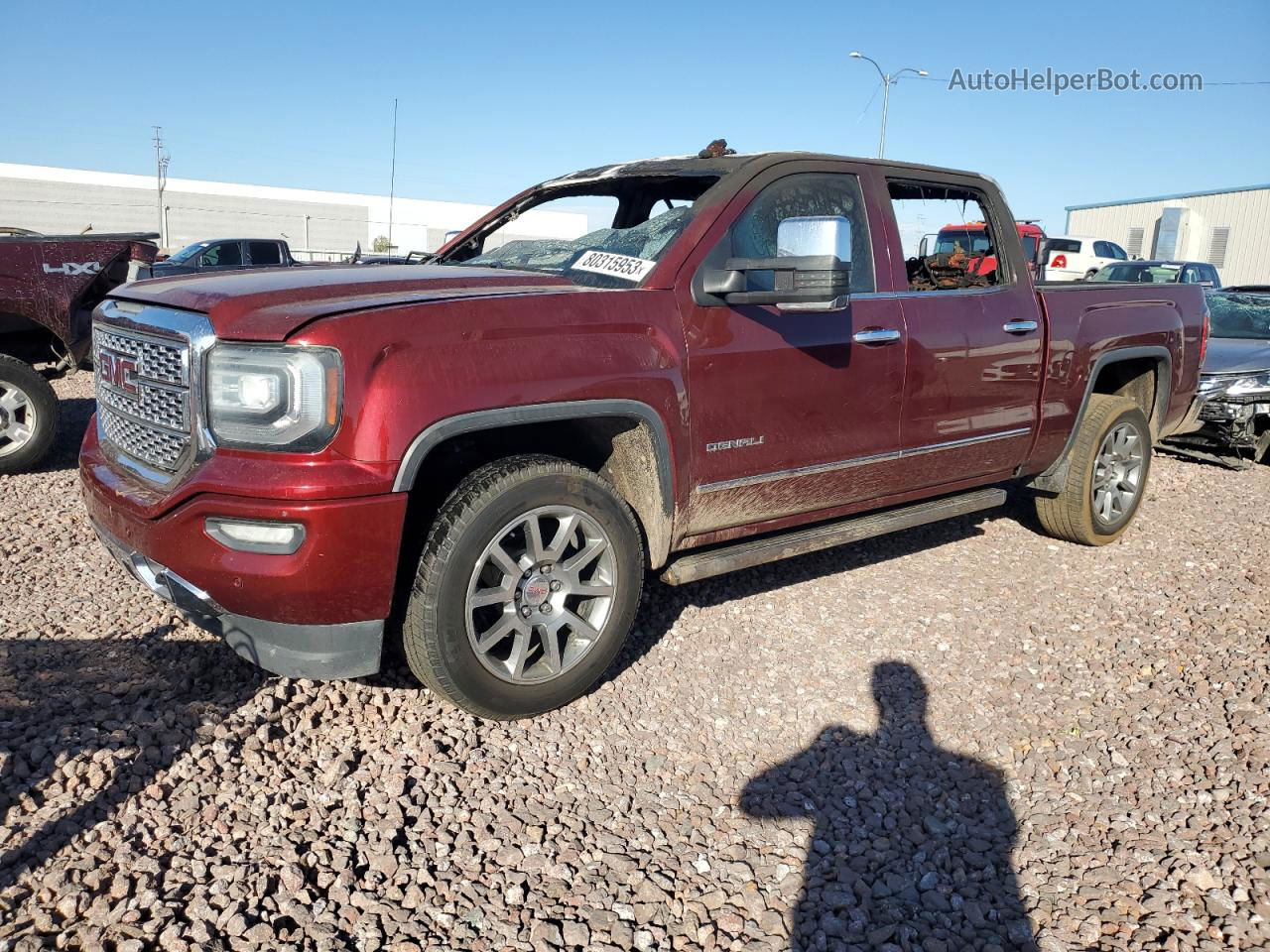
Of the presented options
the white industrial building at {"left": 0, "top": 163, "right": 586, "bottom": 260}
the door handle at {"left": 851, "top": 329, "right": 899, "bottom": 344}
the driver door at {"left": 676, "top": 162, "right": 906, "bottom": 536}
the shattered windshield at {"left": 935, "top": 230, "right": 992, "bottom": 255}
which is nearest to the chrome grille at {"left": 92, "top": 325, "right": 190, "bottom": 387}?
the driver door at {"left": 676, "top": 162, "right": 906, "bottom": 536}

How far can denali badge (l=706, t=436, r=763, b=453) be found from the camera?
3.48 meters

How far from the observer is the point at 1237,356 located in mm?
8234

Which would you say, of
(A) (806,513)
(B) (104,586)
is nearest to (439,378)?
(A) (806,513)

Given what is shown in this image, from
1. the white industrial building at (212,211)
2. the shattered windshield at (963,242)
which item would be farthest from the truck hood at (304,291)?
the white industrial building at (212,211)

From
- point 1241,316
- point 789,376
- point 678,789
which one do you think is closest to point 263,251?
point 1241,316

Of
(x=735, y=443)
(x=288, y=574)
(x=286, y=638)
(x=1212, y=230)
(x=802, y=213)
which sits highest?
(x=1212, y=230)

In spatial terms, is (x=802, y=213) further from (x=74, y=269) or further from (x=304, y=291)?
(x=74, y=269)

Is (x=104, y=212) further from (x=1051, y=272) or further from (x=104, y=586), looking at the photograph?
(x=104, y=586)

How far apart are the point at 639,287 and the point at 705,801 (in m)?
1.72

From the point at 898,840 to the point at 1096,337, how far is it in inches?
133

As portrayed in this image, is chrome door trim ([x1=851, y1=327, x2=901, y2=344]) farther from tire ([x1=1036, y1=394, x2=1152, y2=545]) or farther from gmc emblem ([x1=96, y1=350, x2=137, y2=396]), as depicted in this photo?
gmc emblem ([x1=96, y1=350, x2=137, y2=396])

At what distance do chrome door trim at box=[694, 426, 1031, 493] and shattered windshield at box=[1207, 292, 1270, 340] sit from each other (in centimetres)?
603

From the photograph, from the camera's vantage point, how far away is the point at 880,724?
11.1 ft

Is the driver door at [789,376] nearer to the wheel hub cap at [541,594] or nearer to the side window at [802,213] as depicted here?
the side window at [802,213]
